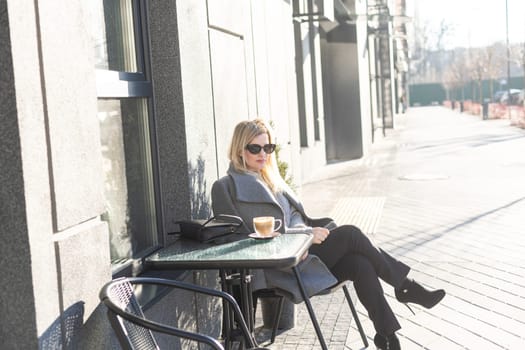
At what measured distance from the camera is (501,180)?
13.9m

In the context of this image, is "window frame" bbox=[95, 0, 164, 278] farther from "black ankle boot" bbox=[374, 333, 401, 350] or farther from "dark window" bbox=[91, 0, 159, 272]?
"black ankle boot" bbox=[374, 333, 401, 350]

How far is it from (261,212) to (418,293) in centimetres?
114

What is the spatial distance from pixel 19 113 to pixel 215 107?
3017 mm

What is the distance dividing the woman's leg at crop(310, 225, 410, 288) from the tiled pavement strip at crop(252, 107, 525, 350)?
54cm

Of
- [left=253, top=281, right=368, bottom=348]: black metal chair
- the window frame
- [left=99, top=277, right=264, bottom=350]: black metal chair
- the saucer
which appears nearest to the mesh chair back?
[left=99, top=277, right=264, bottom=350]: black metal chair

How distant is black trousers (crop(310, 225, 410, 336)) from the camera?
180 inches

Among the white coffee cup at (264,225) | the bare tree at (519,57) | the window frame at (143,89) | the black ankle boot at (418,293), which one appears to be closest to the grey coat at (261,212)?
the white coffee cup at (264,225)

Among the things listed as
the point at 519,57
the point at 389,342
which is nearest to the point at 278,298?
the point at 389,342

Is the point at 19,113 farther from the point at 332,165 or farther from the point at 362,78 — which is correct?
the point at 362,78

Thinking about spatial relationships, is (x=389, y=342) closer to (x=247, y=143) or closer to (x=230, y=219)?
(x=230, y=219)

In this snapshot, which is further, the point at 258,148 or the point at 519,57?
the point at 519,57

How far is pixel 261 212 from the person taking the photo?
4.64 m

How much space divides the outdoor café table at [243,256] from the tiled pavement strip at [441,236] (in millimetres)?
1098

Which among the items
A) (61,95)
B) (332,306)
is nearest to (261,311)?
(332,306)
